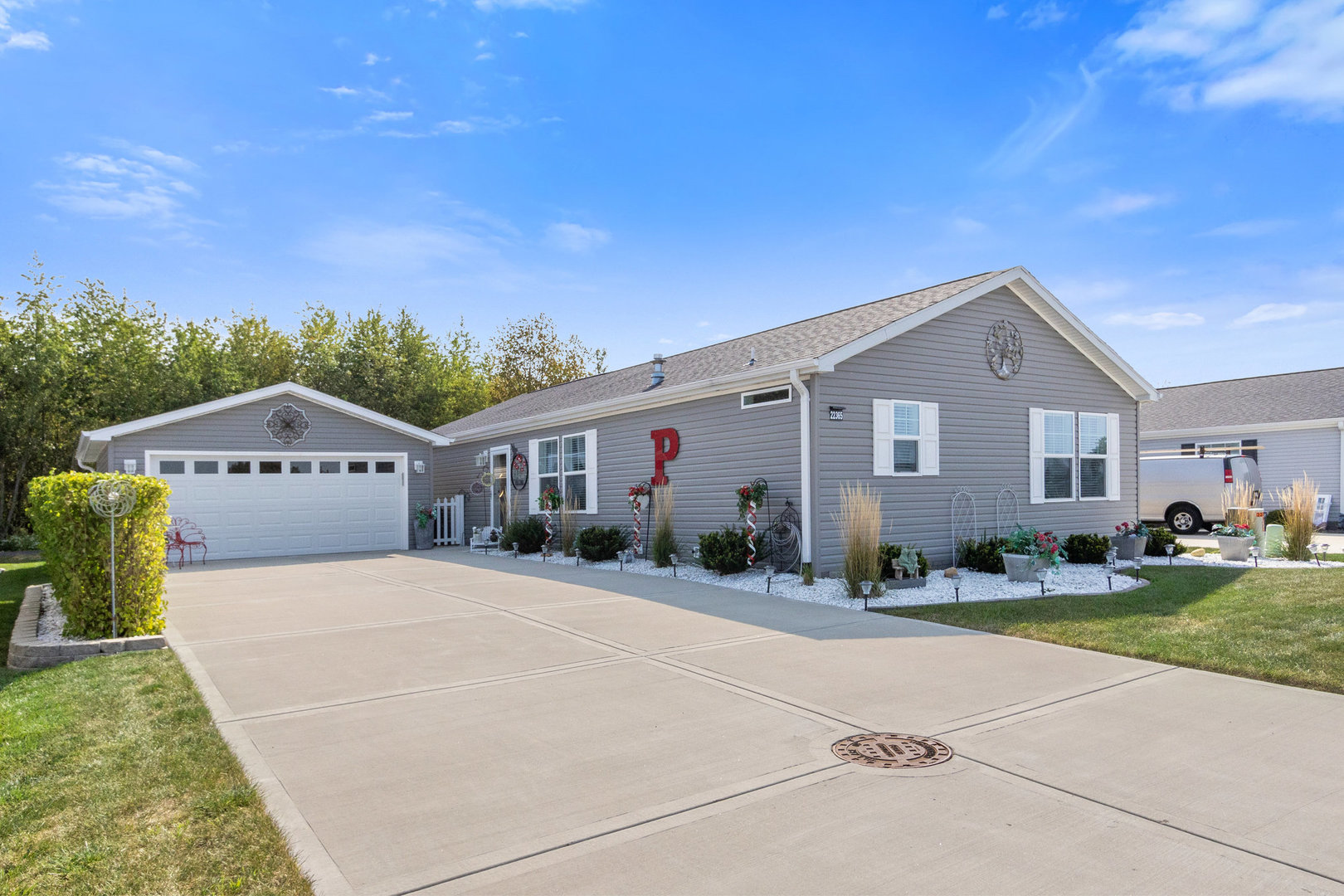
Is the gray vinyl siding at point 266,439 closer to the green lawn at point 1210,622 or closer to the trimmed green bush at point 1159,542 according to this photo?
the green lawn at point 1210,622

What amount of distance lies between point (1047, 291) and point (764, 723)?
9.97m

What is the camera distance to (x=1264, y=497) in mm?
19656

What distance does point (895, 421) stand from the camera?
10.8 meters

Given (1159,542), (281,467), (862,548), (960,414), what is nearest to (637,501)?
(862,548)

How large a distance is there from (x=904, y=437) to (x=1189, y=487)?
10948 mm

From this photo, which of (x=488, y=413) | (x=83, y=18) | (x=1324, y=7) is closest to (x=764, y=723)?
(x=1324, y=7)

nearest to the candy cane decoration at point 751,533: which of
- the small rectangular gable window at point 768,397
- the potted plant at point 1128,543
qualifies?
the small rectangular gable window at point 768,397

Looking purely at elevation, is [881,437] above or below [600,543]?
above

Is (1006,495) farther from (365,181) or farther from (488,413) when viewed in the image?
(488,413)

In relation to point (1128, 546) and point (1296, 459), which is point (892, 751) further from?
point (1296, 459)

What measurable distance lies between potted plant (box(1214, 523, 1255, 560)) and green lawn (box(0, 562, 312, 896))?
43.6ft

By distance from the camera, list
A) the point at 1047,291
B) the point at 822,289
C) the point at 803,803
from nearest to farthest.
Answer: the point at 803,803, the point at 1047,291, the point at 822,289

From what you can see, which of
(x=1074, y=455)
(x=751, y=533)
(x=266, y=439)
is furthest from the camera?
(x=266, y=439)

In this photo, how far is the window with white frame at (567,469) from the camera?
1453 centimetres
